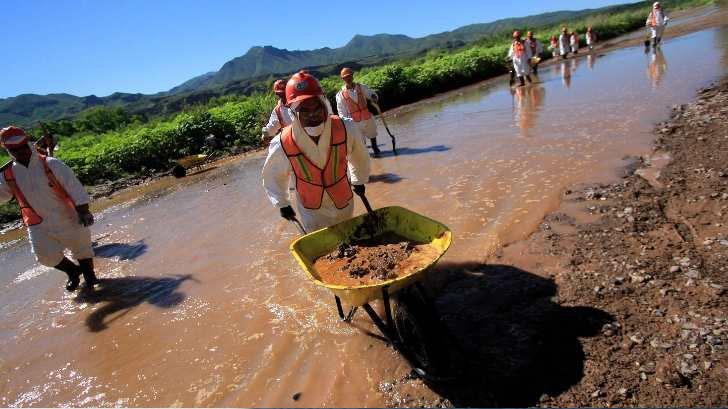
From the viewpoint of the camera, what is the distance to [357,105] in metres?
8.74

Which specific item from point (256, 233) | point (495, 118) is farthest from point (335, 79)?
point (256, 233)

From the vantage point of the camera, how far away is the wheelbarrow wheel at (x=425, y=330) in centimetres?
266

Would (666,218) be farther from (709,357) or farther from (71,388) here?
(71,388)

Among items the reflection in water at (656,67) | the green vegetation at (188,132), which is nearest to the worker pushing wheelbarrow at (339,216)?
the green vegetation at (188,132)

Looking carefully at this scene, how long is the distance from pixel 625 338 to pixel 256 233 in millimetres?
4811

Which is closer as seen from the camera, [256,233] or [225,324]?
[225,324]

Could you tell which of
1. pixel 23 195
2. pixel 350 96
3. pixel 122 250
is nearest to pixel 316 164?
pixel 23 195

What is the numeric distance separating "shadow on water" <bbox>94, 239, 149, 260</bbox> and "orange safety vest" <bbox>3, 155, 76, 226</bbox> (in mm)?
1584

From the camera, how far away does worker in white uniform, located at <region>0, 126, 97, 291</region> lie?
4855mm

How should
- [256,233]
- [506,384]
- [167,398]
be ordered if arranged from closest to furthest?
[506,384] → [167,398] → [256,233]

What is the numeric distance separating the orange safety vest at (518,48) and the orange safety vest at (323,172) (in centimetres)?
1388

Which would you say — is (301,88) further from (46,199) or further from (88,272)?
(88,272)

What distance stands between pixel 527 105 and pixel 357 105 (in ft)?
19.6

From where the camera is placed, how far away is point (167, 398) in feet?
11.0
